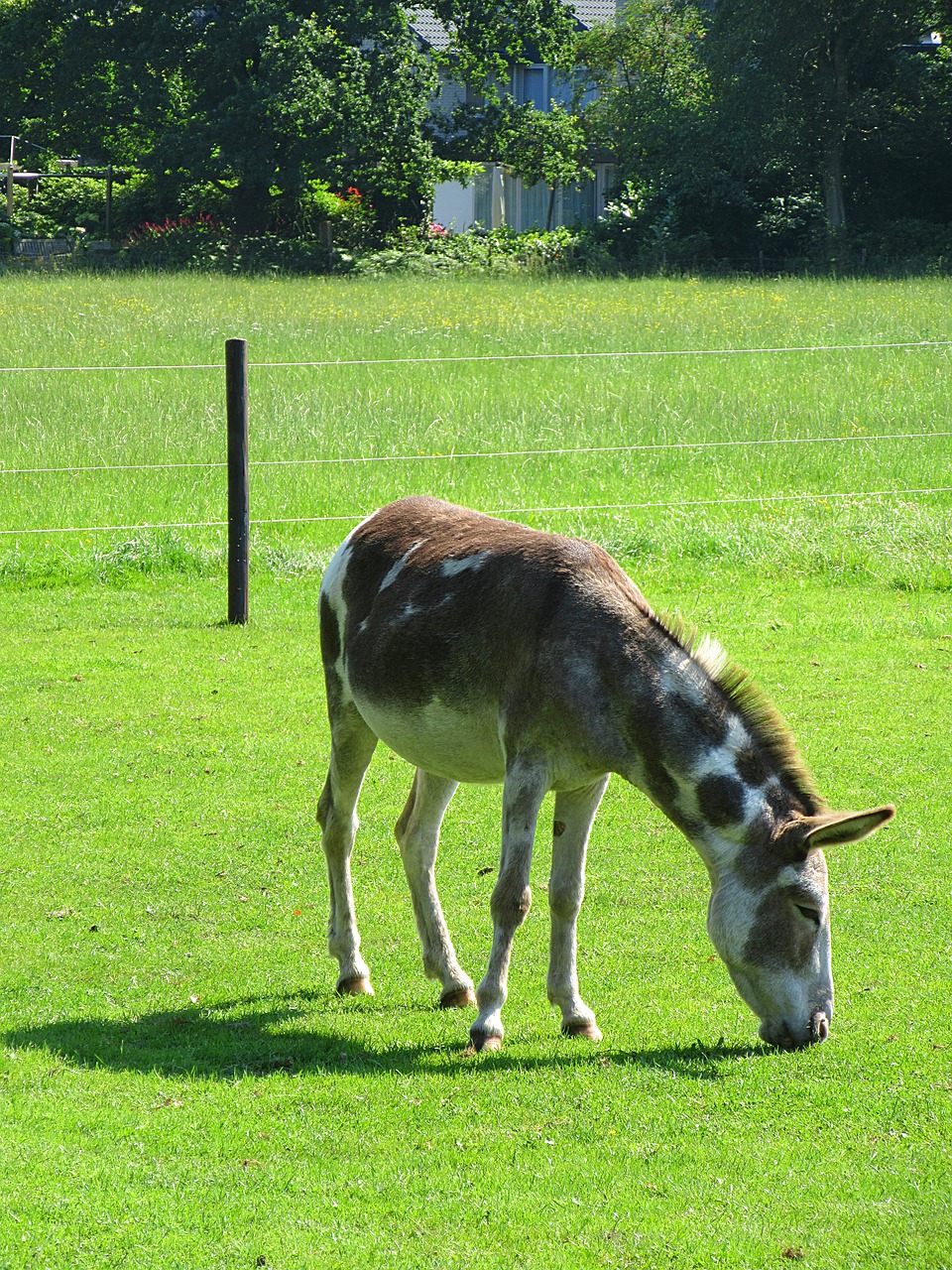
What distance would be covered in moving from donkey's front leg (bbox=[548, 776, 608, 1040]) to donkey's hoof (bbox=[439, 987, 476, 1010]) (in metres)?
0.46

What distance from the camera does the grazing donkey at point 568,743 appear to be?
15.4 ft

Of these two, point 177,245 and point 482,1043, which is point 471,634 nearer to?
point 482,1043

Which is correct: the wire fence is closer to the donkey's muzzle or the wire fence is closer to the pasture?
the pasture

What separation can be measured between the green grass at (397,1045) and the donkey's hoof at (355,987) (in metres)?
0.06

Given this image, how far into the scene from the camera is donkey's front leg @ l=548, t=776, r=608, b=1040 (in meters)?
5.14

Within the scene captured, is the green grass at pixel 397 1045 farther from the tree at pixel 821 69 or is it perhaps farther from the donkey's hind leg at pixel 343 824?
the tree at pixel 821 69

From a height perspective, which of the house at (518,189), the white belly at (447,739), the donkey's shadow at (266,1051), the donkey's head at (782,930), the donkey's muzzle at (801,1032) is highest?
the house at (518,189)

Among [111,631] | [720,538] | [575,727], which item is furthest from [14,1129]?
[720,538]

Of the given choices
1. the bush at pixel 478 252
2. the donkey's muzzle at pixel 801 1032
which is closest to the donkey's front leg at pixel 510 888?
the donkey's muzzle at pixel 801 1032

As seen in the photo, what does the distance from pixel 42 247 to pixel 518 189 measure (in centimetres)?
1881

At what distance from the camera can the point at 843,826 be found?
441 centimetres

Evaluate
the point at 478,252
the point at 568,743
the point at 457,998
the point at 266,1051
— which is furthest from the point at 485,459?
the point at 478,252

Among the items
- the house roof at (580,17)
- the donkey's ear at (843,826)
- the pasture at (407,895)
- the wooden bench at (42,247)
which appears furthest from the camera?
the house roof at (580,17)

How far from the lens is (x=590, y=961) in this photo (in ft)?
19.3
